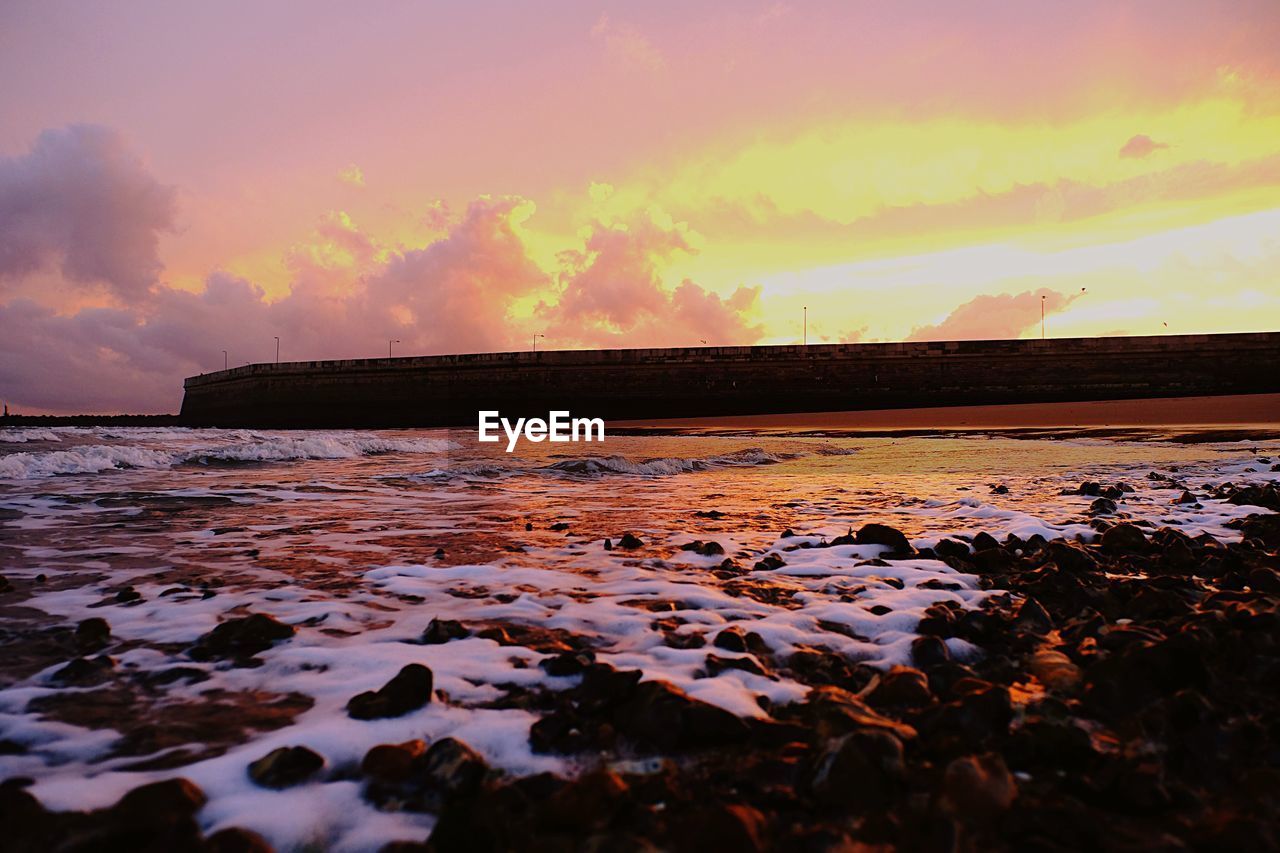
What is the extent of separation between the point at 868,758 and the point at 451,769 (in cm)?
93

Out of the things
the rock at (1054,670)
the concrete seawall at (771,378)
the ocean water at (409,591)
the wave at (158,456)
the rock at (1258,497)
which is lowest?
the ocean water at (409,591)

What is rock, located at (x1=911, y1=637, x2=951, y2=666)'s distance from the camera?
2.19m

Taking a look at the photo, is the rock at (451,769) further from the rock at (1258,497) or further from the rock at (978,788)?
the rock at (1258,497)

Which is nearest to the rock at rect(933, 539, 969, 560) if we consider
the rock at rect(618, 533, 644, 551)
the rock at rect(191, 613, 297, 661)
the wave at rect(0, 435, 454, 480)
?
the rock at rect(618, 533, 644, 551)

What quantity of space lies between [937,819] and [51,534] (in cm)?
607

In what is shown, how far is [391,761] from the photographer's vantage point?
1577 millimetres

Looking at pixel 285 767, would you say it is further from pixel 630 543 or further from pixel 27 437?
pixel 27 437

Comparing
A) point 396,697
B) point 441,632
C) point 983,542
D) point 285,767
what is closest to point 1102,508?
point 983,542

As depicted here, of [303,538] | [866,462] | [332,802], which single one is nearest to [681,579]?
[332,802]

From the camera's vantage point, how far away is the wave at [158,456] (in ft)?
31.4

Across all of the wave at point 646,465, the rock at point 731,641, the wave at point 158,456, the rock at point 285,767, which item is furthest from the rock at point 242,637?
the wave at point 158,456

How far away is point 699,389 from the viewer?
1492 inches

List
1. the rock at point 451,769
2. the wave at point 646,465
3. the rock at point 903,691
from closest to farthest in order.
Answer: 1. the rock at point 451,769
2. the rock at point 903,691
3. the wave at point 646,465

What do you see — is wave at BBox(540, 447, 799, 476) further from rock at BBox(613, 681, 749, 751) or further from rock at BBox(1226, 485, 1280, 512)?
rock at BBox(613, 681, 749, 751)
